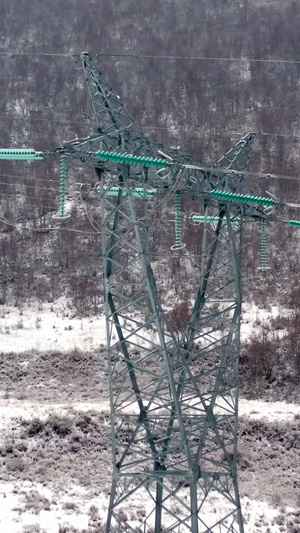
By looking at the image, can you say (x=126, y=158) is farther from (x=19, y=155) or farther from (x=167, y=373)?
(x=167, y=373)

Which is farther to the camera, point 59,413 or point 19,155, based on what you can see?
point 59,413

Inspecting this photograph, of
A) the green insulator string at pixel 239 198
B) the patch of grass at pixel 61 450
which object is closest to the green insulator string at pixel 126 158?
the green insulator string at pixel 239 198

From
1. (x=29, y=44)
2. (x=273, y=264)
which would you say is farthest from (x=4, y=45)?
(x=273, y=264)

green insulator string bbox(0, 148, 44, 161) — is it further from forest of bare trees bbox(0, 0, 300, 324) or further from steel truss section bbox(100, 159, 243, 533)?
forest of bare trees bbox(0, 0, 300, 324)

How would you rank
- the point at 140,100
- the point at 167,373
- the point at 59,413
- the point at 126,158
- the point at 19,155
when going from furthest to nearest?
the point at 140,100 < the point at 59,413 < the point at 167,373 < the point at 19,155 < the point at 126,158

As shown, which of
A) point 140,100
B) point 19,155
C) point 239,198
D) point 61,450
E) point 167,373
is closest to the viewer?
point 19,155

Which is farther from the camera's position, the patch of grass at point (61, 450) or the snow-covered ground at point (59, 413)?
the patch of grass at point (61, 450)

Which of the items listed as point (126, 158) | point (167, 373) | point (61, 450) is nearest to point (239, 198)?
point (126, 158)

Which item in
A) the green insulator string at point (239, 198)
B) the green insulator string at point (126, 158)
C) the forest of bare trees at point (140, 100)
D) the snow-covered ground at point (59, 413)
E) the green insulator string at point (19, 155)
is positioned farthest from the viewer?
the forest of bare trees at point (140, 100)

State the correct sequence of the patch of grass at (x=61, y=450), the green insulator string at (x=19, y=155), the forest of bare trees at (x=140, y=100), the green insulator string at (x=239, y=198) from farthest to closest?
1. the forest of bare trees at (x=140, y=100)
2. the patch of grass at (x=61, y=450)
3. the green insulator string at (x=239, y=198)
4. the green insulator string at (x=19, y=155)

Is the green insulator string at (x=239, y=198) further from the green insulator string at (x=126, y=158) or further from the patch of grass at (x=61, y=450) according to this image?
the patch of grass at (x=61, y=450)

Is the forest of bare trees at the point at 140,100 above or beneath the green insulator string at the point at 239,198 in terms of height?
above

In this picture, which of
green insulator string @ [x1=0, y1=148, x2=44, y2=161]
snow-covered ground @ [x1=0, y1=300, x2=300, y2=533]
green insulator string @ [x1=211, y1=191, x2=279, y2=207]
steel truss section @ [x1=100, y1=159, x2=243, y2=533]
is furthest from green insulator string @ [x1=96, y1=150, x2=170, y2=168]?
snow-covered ground @ [x1=0, y1=300, x2=300, y2=533]
